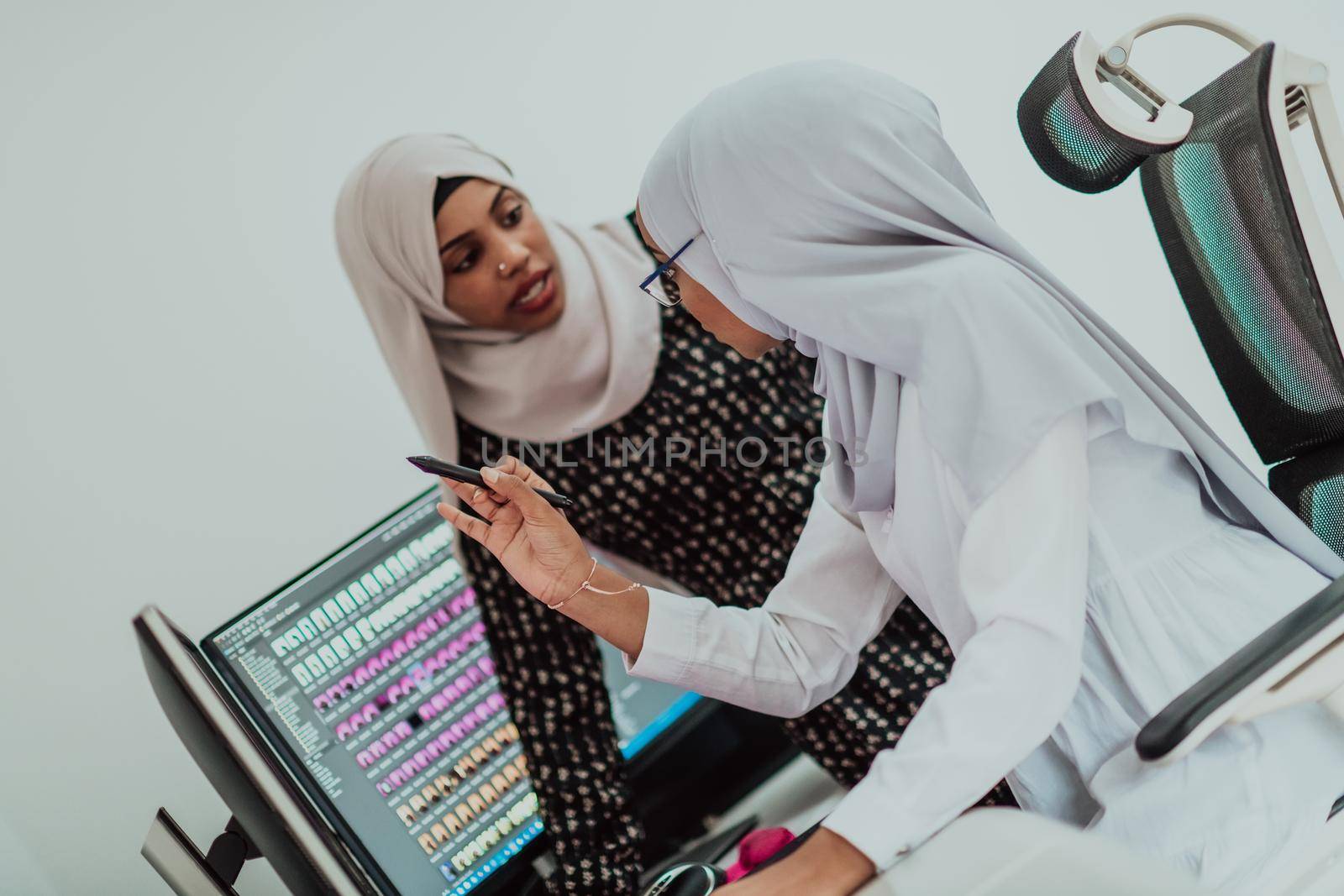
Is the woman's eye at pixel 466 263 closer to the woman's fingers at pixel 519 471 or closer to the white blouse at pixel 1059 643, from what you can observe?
the woman's fingers at pixel 519 471

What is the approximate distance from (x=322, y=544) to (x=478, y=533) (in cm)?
63

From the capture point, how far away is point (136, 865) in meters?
1.25

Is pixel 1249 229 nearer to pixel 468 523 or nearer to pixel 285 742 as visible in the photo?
pixel 468 523

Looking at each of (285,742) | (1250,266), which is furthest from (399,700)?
(1250,266)

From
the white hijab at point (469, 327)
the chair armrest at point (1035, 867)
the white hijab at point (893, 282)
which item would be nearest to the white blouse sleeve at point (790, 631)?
the white hijab at point (893, 282)

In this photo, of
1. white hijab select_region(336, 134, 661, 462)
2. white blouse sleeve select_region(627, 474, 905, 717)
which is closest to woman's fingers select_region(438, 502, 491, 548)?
white blouse sleeve select_region(627, 474, 905, 717)

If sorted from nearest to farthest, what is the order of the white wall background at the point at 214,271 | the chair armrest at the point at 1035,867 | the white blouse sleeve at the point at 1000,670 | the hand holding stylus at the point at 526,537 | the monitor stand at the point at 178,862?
the chair armrest at the point at 1035,867, the white blouse sleeve at the point at 1000,670, the monitor stand at the point at 178,862, the hand holding stylus at the point at 526,537, the white wall background at the point at 214,271

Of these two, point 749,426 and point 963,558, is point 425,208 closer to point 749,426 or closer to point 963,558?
point 749,426

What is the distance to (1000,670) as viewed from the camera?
0.65 m

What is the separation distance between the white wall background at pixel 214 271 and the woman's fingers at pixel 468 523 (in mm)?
616

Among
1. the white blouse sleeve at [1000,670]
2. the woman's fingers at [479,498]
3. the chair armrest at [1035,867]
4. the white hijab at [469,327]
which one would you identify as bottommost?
the chair armrest at [1035,867]

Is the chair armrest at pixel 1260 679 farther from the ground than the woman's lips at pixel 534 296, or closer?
closer

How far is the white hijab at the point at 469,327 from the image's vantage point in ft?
4.53

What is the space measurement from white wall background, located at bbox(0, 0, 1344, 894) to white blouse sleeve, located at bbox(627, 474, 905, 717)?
2.42ft
